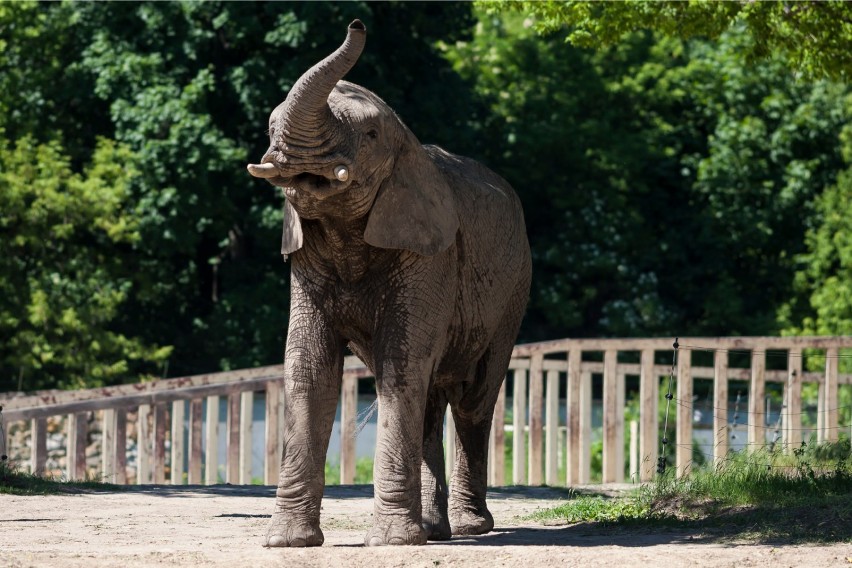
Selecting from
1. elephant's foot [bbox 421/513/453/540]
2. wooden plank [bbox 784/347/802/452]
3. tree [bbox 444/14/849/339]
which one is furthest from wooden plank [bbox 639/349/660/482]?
tree [bbox 444/14/849/339]

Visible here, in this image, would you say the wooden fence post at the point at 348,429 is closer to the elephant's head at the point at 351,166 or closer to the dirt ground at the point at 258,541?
the dirt ground at the point at 258,541

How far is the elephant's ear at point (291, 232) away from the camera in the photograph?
8174 mm

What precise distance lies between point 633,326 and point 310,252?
16887mm

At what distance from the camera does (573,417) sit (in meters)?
14.7

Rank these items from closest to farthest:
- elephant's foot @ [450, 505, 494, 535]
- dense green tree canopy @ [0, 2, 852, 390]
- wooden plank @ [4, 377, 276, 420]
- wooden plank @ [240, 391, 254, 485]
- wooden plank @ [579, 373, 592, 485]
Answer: elephant's foot @ [450, 505, 494, 535]
wooden plank @ [4, 377, 276, 420]
wooden plank @ [240, 391, 254, 485]
wooden plank @ [579, 373, 592, 485]
dense green tree canopy @ [0, 2, 852, 390]

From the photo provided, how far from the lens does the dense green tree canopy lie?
2030 cm

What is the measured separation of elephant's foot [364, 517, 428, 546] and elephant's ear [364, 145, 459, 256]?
1.40 metres

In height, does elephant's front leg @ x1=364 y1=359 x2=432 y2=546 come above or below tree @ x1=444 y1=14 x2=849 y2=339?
below

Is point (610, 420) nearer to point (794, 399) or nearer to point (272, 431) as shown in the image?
point (794, 399)

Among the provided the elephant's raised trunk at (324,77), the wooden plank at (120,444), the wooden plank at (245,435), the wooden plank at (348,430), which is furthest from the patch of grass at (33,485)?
the elephant's raised trunk at (324,77)

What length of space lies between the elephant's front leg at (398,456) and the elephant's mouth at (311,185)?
101 centimetres

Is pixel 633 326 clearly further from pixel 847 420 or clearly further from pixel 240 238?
pixel 847 420

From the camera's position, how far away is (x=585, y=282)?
83.9 ft

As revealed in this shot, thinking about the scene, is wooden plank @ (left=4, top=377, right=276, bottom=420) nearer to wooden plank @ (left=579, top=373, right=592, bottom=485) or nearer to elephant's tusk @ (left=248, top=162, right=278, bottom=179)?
wooden plank @ (left=579, top=373, right=592, bottom=485)
